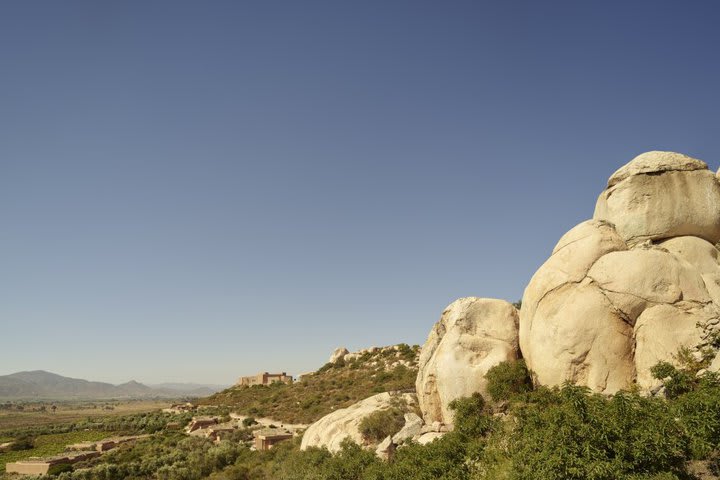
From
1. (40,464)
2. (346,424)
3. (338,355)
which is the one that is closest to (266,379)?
(338,355)

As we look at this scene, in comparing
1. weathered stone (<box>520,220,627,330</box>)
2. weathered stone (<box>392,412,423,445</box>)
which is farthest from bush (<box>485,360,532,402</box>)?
weathered stone (<box>392,412,423,445</box>)

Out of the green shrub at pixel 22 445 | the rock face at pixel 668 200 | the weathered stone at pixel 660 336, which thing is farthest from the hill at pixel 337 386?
the green shrub at pixel 22 445

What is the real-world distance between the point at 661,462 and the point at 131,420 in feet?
313

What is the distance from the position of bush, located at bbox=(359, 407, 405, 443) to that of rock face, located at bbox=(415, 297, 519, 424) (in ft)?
5.46

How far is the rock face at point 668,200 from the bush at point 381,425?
14987 millimetres

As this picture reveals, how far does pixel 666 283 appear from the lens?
16.5 metres

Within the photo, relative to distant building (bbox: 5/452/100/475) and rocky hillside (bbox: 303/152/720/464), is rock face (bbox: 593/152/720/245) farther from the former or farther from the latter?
distant building (bbox: 5/452/100/475)

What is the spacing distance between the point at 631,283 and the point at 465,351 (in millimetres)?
8156

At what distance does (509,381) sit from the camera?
19359 millimetres

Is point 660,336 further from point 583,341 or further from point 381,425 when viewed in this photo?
point 381,425

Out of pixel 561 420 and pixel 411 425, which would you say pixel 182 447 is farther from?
pixel 561 420

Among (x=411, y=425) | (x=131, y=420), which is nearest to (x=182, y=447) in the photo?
(x=411, y=425)

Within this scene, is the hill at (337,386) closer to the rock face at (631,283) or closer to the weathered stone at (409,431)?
the weathered stone at (409,431)

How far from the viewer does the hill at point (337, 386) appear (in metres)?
51.2
